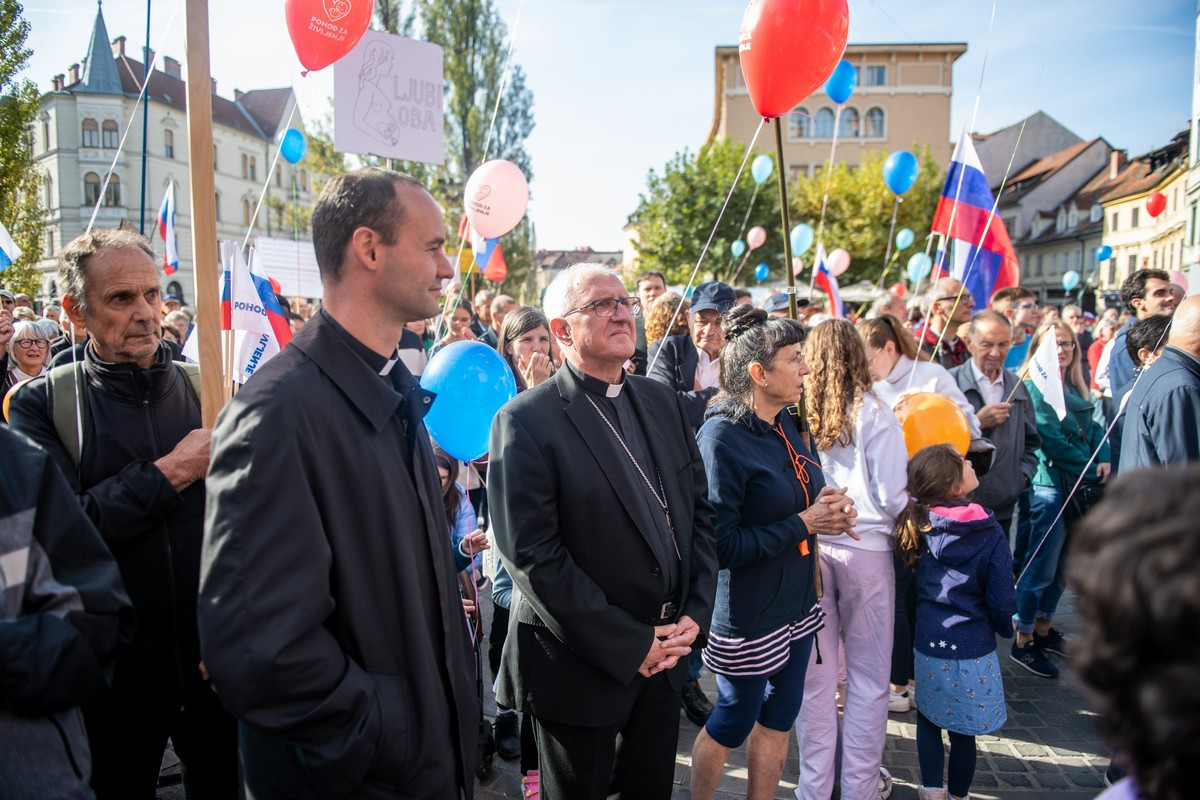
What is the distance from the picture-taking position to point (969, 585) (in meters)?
3.19

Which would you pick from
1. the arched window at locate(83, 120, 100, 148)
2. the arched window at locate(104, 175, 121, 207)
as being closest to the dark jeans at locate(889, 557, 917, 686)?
the arched window at locate(83, 120, 100, 148)

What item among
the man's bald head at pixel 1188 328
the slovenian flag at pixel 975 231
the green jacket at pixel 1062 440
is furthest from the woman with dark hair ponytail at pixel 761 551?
the slovenian flag at pixel 975 231

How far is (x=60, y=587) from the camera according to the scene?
4.71 ft

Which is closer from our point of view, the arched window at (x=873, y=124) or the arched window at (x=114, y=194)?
the arched window at (x=114, y=194)

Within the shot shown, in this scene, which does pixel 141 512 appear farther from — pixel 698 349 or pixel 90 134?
pixel 90 134

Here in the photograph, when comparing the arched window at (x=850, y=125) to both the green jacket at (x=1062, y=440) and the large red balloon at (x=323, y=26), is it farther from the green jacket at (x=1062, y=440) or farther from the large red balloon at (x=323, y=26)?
the large red balloon at (x=323, y=26)

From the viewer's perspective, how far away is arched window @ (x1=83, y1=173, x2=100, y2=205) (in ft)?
127

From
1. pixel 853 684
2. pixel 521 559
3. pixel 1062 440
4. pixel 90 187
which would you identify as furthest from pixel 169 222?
pixel 90 187

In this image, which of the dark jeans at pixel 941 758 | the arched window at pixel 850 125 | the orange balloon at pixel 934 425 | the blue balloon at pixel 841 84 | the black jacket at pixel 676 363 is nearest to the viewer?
the dark jeans at pixel 941 758

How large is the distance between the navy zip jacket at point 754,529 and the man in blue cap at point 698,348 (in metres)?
1.83

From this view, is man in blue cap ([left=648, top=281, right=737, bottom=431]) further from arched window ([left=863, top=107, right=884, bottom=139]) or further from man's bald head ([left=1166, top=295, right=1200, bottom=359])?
arched window ([left=863, top=107, right=884, bottom=139])

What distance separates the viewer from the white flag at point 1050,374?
4453mm

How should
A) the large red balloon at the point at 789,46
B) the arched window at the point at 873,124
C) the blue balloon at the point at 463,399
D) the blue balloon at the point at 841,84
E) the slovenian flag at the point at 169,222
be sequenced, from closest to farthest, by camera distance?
the large red balloon at the point at 789,46 < the blue balloon at the point at 463,399 < the slovenian flag at the point at 169,222 < the blue balloon at the point at 841,84 < the arched window at the point at 873,124

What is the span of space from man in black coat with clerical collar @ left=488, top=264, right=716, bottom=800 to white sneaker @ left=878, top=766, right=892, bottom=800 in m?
1.42
